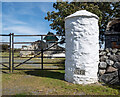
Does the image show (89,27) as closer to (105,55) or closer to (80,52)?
(80,52)

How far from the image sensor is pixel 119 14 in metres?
12.8

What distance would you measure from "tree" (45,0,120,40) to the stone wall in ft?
18.4

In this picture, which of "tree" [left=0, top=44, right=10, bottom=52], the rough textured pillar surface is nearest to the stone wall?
the rough textured pillar surface

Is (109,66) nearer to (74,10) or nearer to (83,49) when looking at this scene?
(83,49)

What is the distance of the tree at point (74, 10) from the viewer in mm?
9616

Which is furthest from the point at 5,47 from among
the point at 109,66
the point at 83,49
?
the point at 109,66

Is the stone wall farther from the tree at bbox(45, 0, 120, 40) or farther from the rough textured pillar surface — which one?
the tree at bbox(45, 0, 120, 40)

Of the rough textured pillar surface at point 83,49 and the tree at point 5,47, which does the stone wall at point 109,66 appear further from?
the tree at point 5,47

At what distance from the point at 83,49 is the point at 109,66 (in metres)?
1.43

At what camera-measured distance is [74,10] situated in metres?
9.59

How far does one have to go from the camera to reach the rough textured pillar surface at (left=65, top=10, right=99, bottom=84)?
419 centimetres

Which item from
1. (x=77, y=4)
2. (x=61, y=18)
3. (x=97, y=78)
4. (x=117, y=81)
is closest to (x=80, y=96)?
(x=97, y=78)

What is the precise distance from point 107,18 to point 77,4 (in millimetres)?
4720

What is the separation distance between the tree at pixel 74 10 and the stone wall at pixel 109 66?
5619 millimetres
